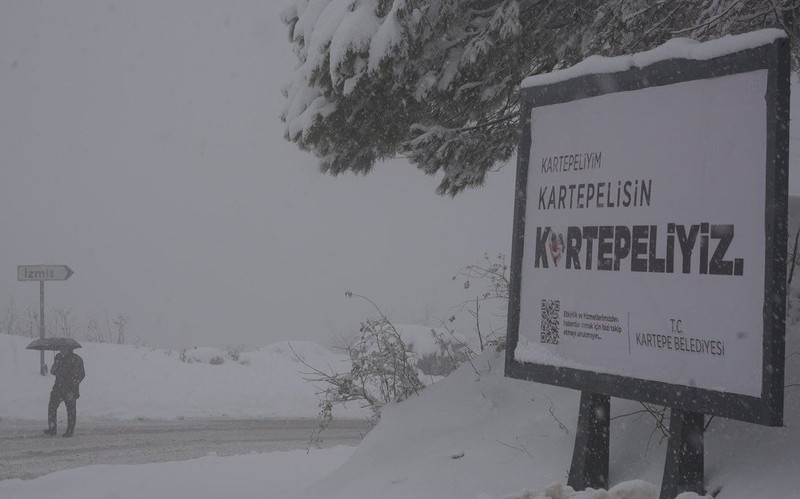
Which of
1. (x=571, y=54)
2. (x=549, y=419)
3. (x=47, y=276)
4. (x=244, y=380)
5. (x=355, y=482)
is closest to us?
(x=549, y=419)

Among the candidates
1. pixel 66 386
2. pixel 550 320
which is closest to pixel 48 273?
pixel 66 386

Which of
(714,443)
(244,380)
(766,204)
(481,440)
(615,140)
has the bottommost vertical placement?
(244,380)

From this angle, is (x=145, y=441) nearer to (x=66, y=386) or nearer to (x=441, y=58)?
(x=66, y=386)

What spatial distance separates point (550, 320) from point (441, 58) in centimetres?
268

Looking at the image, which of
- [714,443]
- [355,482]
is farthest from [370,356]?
[714,443]

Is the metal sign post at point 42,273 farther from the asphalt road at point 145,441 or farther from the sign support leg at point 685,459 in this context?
the sign support leg at point 685,459

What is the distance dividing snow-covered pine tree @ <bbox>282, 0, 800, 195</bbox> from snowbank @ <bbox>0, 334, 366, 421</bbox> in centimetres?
744

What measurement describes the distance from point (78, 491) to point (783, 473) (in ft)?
23.7

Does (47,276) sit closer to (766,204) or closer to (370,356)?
(370,356)

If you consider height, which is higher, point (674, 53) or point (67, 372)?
point (674, 53)

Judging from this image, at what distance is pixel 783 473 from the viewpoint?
3203 millimetres

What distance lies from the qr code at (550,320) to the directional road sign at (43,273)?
14.9 metres

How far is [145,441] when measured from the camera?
1179 centimetres

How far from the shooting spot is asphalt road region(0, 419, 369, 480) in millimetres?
9977
